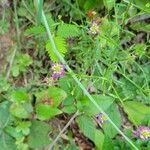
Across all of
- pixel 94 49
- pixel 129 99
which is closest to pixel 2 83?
pixel 94 49

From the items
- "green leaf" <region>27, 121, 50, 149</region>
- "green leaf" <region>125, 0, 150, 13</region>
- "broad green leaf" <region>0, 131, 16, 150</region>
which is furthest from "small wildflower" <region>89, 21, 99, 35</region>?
"broad green leaf" <region>0, 131, 16, 150</region>

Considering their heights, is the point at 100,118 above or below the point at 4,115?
below

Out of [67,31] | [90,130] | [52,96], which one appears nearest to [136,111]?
[90,130]

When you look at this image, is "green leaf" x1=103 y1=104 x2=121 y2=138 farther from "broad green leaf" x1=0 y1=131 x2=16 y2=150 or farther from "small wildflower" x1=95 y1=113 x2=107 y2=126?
"broad green leaf" x1=0 y1=131 x2=16 y2=150

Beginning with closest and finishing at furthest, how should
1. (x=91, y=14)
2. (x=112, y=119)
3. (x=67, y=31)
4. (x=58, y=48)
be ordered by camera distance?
(x=58, y=48) → (x=67, y=31) → (x=112, y=119) → (x=91, y=14)

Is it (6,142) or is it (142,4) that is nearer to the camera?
(6,142)

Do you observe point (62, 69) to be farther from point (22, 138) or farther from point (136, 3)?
point (136, 3)

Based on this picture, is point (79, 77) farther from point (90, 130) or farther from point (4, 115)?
point (4, 115)
